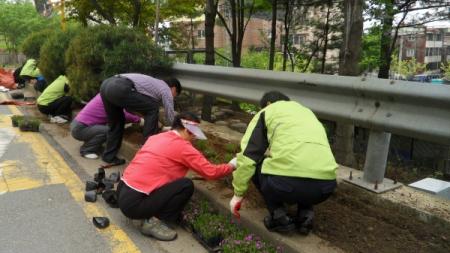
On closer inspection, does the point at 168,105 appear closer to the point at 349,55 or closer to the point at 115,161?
the point at 115,161

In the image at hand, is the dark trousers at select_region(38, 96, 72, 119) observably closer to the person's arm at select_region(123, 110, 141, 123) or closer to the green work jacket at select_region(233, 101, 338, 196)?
the person's arm at select_region(123, 110, 141, 123)

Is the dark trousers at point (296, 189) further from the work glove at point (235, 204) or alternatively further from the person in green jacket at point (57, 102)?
the person in green jacket at point (57, 102)

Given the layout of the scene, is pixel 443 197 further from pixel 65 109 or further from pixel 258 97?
pixel 65 109

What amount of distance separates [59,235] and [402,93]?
285 centimetres

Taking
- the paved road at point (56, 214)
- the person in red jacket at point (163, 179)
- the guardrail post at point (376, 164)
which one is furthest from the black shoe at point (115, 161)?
the guardrail post at point (376, 164)

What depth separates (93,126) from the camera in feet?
19.4

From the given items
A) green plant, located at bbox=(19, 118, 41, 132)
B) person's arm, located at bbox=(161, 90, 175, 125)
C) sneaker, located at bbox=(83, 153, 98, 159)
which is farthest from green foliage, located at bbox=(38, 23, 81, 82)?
person's arm, located at bbox=(161, 90, 175, 125)

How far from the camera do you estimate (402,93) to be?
10.4 feet

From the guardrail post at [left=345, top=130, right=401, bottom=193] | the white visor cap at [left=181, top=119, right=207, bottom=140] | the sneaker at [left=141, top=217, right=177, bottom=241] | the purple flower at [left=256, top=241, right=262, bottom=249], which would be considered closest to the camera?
the purple flower at [left=256, top=241, right=262, bottom=249]

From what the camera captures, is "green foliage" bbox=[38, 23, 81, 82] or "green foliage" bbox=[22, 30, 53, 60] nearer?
"green foliage" bbox=[38, 23, 81, 82]

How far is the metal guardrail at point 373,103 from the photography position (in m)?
2.99

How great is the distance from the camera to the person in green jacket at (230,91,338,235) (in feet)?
9.82

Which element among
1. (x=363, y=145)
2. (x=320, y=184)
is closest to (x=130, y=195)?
(x=320, y=184)

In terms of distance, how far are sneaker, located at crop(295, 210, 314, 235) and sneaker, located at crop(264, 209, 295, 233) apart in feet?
0.15
